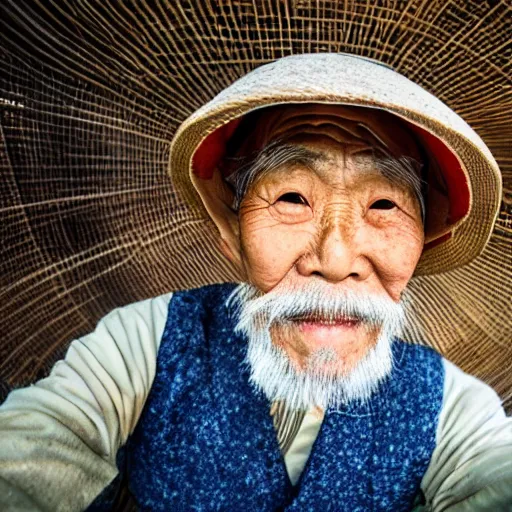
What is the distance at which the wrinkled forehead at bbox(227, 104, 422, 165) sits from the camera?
44.1 inches

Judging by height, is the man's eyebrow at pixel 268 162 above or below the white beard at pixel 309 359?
above

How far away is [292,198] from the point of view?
1154 mm

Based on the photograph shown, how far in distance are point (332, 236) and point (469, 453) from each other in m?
0.46

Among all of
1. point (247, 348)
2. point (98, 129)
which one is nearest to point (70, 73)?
point (98, 129)

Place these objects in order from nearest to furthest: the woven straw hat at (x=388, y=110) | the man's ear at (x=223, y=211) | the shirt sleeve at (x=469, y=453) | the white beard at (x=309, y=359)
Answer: the woven straw hat at (x=388, y=110) < the shirt sleeve at (x=469, y=453) < the white beard at (x=309, y=359) < the man's ear at (x=223, y=211)

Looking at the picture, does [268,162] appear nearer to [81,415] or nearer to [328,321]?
[328,321]

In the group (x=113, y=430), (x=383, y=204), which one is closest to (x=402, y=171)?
(x=383, y=204)

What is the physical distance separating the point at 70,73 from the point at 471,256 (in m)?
0.84

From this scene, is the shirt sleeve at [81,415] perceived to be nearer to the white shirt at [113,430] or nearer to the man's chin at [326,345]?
the white shirt at [113,430]

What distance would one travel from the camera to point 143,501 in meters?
1.24

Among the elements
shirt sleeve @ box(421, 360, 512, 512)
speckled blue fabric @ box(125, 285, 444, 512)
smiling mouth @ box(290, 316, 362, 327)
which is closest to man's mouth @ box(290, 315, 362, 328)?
smiling mouth @ box(290, 316, 362, 327)

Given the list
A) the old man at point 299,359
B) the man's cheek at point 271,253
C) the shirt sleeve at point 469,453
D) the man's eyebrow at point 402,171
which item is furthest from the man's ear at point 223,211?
the shirt sleeve at point 469,453

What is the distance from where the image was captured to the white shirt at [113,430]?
98 cm

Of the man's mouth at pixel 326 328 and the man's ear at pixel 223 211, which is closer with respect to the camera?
the man's mouth at pixel 326 328
